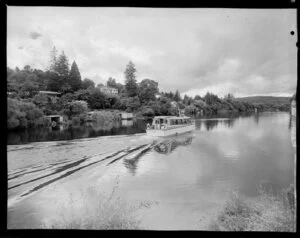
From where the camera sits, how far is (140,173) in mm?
2244

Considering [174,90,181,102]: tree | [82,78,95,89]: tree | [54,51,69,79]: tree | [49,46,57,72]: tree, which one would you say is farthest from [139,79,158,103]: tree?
[49,46,57,72]: tree

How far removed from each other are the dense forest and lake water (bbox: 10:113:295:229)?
349 millimetres

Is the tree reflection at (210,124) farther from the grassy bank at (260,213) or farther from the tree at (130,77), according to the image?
the tree at (130,77)

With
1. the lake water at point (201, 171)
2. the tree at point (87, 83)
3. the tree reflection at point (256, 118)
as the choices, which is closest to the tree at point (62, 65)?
the tree at point (87, 83)

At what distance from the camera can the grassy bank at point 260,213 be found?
1.92m

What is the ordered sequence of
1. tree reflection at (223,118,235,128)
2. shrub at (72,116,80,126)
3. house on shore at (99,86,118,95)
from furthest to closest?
tree reflection at (223,118,235,128)
shrub at (72,116,80,126)
house on shore at (99,86,118,95)

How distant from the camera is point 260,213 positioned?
202cm

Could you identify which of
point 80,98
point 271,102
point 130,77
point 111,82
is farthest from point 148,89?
point 271,102

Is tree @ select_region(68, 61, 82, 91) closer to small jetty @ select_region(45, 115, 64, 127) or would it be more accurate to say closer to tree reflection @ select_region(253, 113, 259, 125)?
small jetty @ select_region(45, 115, 64, 127)

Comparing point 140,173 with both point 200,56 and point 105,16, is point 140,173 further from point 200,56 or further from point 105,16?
point 105,16

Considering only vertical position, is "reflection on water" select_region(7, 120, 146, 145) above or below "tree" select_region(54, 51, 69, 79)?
below

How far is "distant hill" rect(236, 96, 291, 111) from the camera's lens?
2335 mm
